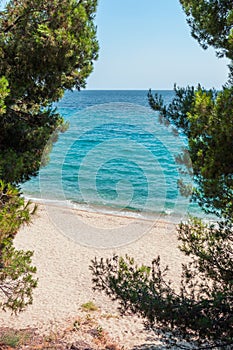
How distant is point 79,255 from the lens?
10.8 metres

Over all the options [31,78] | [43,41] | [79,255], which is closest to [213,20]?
[43,41]

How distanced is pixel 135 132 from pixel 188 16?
36.1m

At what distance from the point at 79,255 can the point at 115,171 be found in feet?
58.7

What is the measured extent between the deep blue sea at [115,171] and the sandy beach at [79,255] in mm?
1824

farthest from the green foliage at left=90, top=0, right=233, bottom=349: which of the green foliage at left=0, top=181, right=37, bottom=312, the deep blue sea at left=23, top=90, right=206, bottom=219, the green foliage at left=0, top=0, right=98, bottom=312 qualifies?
the deep blue sea at left=23, top=90, right=206, bottom=219

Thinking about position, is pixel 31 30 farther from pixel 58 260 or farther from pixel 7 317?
pixel 58 260

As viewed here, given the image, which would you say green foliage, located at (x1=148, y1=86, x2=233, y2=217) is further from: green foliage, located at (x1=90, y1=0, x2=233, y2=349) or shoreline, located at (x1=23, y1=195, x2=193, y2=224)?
shoreline, located at (x1=23, y1=195, x2=193, y2=224)

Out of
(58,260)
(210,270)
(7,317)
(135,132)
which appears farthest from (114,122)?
(210,270)

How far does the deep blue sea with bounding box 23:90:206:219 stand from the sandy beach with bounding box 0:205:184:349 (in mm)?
1824

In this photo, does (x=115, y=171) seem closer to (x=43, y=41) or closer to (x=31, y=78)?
(x=31, y=78)

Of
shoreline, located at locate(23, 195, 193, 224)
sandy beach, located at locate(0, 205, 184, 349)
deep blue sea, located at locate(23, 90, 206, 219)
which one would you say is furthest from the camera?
deep blue sea, located at locate(23, 90, 206, 219)

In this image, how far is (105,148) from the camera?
119 feet

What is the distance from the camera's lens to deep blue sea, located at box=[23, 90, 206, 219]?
19219 mm

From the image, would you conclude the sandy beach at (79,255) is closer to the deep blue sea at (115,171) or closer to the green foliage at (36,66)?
the green foliage at (36,66)
